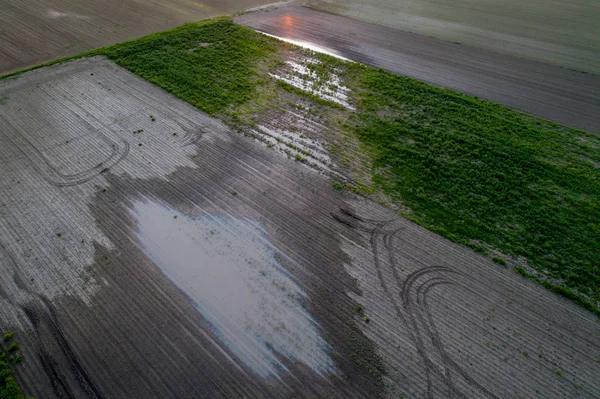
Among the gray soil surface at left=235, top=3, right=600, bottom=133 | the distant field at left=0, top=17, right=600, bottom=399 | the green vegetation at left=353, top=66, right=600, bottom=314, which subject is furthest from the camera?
the gray soil surface at left=235, top=3, right=600, bottom=133

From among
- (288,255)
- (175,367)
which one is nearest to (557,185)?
(288,255)

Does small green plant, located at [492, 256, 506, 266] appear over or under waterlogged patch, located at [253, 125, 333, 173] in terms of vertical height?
under

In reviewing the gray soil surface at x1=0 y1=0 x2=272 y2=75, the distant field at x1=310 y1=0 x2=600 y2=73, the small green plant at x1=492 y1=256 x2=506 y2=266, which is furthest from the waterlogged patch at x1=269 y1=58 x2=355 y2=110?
the gray soil surface at x1=0 y1=0 x2=272 y2=75

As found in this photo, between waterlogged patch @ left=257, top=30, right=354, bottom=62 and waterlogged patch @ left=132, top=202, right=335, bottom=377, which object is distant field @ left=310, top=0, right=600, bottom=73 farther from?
waterlogged patch @ left=132, top=202, right=335, bottom=377

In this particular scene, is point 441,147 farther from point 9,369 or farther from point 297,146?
point 9,369

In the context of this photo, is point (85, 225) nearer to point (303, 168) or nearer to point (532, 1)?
point (303, 168)

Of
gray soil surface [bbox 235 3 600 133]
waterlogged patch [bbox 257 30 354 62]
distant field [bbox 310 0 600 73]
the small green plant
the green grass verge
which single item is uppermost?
distant field [bbox 310 0 600 73]
